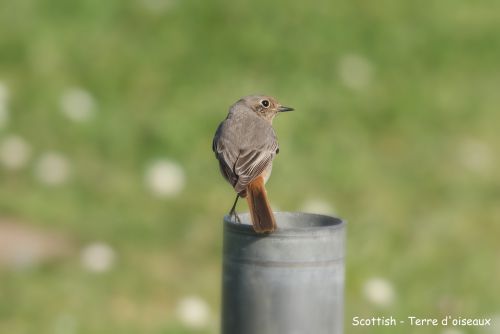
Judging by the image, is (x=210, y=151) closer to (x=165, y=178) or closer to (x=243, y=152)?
(x=165, y=178)

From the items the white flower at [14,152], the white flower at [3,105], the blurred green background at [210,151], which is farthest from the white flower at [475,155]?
the white flower at [3,105]

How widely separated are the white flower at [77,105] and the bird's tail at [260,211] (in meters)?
6.64

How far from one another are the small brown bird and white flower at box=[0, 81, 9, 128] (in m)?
5.37

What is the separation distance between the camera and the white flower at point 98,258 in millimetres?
9664

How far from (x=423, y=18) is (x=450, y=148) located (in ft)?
10.1

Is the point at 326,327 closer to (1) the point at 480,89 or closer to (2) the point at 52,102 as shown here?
(2) the point at 52,102

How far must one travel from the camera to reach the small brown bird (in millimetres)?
6273

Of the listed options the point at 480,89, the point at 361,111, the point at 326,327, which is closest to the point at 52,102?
the point at 361,111

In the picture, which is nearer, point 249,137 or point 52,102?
point 249,137

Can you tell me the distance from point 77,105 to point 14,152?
1.09 meters

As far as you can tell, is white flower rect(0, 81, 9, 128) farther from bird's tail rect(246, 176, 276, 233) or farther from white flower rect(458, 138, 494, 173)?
bird's tail rect(246, 176, 276, 233)

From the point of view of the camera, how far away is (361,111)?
44.3 feet

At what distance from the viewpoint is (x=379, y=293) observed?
875 cm

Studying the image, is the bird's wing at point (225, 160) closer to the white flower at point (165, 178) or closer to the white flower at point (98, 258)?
the white flower at point (98, 258)
